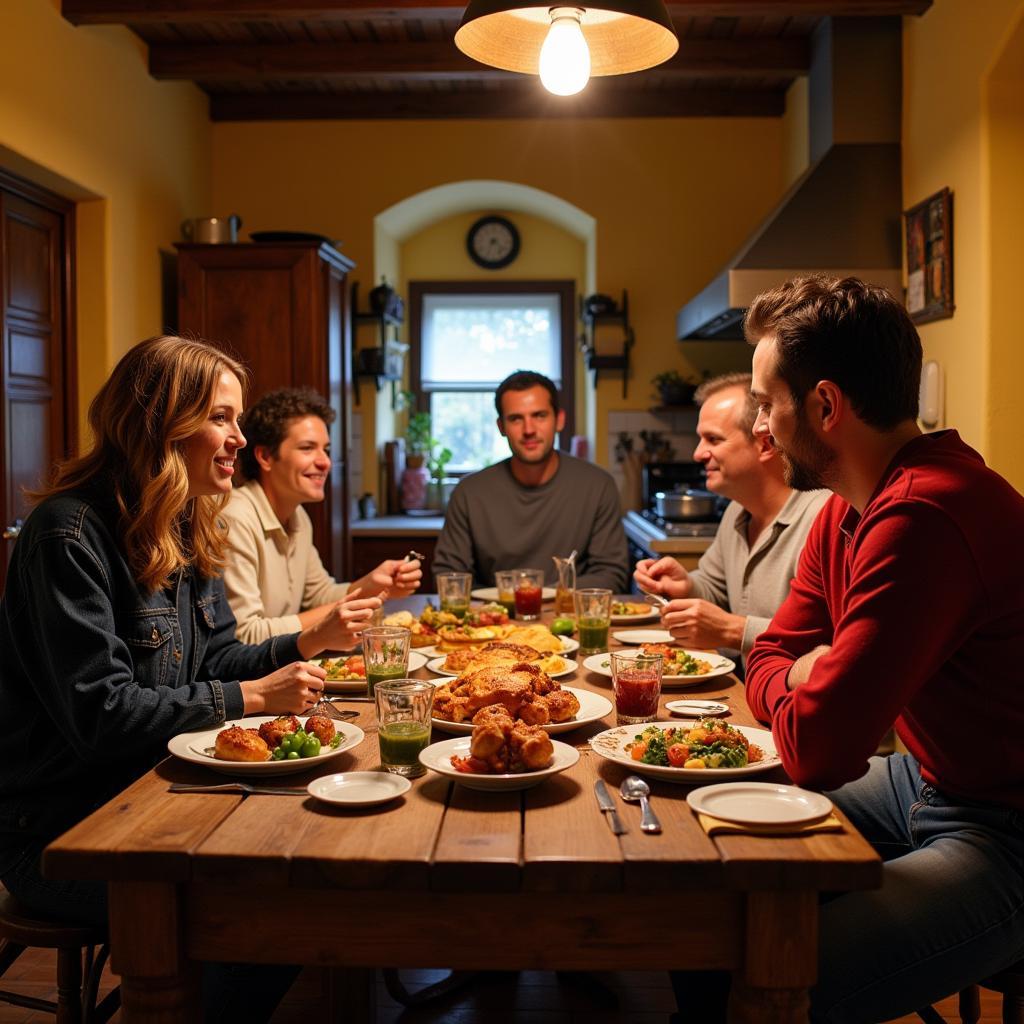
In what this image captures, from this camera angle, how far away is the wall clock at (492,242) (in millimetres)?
6312

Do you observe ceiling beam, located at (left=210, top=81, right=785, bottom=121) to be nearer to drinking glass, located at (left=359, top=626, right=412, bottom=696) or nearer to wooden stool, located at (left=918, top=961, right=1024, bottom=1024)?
drinking glass, located at (left=359, top=626, right=412, bottom=696)

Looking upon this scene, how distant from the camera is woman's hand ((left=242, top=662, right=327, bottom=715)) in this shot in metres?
1.76

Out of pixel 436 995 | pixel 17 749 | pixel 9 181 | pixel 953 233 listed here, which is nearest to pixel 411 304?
pixel 9 181

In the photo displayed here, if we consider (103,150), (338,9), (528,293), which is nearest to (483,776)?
(338,9)

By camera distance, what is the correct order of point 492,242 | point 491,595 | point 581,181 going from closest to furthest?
point 491,595, point 581,181, point 492,242

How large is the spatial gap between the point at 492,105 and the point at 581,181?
22.9 inches

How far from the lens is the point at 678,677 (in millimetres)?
2088

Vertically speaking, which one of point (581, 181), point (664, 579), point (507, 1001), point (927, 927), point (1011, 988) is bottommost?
point (507, 1001)

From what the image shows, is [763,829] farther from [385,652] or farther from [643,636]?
[643,636]

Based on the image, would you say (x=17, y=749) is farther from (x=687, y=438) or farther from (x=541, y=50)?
(x=687, y=438)

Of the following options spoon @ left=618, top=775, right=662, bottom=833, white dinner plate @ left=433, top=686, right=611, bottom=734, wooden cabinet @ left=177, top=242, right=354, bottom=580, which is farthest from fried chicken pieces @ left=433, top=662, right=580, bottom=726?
wooden cabinet @ left=177, top=242, right=354, bottom=580

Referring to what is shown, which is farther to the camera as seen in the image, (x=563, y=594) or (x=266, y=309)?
(x=266, y=309)

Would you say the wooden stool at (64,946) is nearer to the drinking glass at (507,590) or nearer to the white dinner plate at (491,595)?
the drinking glass at (507,590)

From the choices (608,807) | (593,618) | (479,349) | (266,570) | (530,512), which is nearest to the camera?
(608,807)
